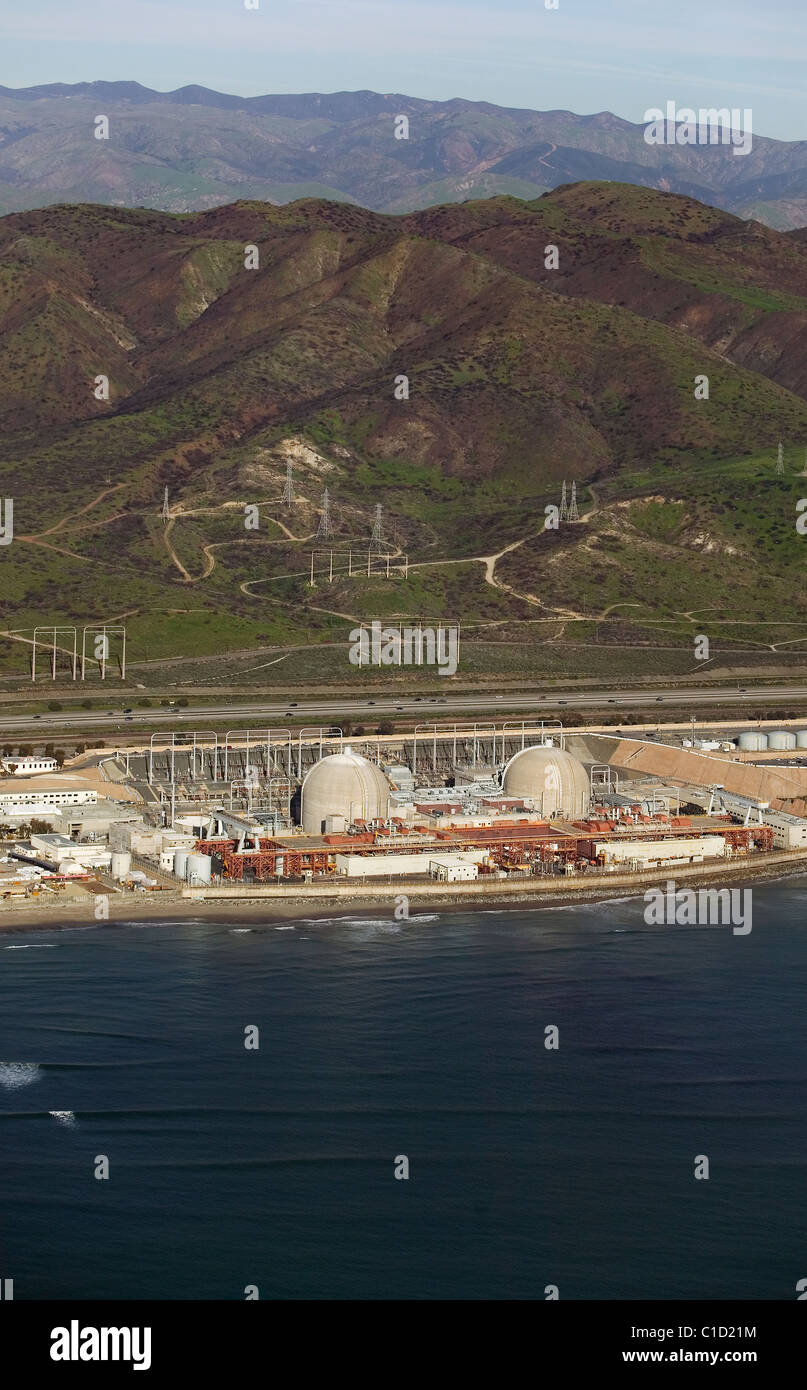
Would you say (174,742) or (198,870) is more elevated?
(174,742)

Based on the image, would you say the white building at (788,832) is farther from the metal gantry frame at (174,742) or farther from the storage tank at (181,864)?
the storage tank at (181,864)

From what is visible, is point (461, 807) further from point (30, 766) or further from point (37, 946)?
point (37, 946)

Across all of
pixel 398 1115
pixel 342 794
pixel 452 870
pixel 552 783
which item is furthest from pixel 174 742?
pixel 398 1115

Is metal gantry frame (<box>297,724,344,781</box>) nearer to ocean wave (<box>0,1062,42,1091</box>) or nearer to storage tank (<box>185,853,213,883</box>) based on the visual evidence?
storage tank (<box>185,853,213,883</box>)

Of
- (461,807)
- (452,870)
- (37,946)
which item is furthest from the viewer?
(461,807)

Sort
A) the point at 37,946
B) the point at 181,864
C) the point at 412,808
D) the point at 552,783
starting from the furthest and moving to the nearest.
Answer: the point at 552,783 → the point at 412,808 → the point at 181,864 → the point at 37,946

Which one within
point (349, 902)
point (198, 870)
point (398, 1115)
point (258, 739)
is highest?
point (258, 739)

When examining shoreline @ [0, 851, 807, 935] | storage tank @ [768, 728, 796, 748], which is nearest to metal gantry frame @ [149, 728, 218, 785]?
shoreline @ [0, 851, 807, 935]
